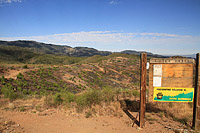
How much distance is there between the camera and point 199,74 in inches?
176

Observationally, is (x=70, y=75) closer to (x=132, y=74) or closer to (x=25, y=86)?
(x=25, y=86)

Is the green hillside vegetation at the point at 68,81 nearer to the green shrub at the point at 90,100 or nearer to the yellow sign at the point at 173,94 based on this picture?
the green shrub at the point at 90,100

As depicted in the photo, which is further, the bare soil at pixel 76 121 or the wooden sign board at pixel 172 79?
the wooden sign board at pixel 172 79

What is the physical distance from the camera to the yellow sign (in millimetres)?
4801

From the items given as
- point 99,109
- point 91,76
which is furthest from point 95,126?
point 91,76

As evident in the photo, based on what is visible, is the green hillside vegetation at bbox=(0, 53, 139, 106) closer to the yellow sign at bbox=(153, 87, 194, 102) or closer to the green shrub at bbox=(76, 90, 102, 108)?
the green shrub at bbox=(76, 90, 102, 108)

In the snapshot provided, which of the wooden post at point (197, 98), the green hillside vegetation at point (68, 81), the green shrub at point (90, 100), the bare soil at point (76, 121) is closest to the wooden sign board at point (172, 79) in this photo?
the wooden post at point (197, 98)

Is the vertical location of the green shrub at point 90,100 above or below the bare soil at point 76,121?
above

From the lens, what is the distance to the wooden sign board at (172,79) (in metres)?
4.78

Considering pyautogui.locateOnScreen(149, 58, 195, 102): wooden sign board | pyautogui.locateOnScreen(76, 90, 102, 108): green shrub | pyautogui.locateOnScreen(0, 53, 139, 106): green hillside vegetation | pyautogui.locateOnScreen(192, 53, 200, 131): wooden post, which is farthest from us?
pyautogui.locateOnScreen(0, 53, 139, 106): green hillside vegetation

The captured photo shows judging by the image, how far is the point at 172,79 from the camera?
4852 millimetres

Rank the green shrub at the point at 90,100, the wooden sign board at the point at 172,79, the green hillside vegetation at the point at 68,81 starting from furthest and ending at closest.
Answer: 1. the green hillside vegetation at the point at 68,81
2. the green shrub at the point at 90,100
3. the wooden sign board at the point at 172,79

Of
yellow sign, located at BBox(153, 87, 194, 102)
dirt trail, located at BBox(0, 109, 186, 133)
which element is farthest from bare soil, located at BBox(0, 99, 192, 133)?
yellow sign, located at BBox(153, 87, 194, 102)

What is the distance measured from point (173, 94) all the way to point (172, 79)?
0.53 metres
